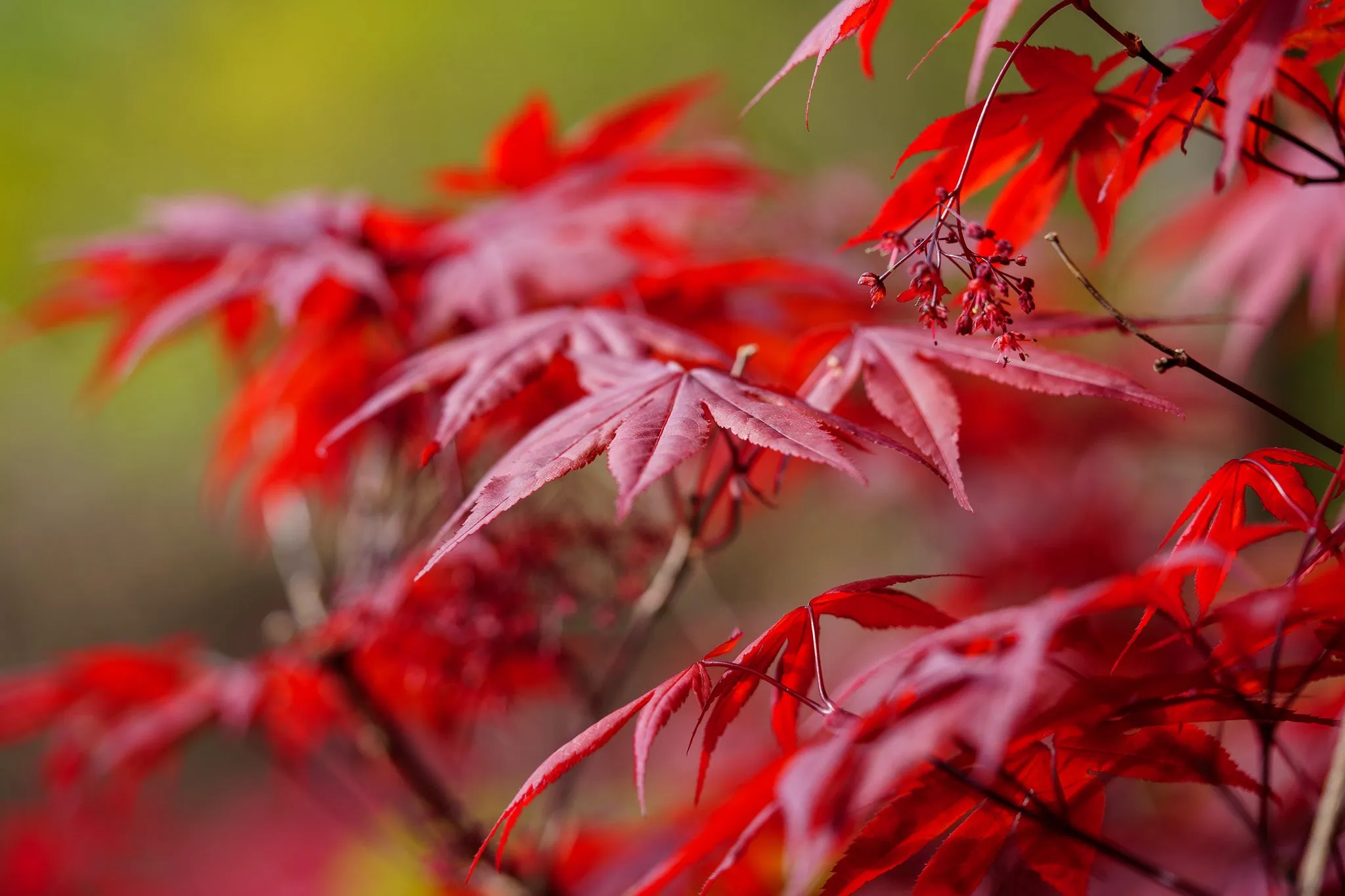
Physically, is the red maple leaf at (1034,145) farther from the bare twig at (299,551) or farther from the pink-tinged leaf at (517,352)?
the bare twig at (299,551)

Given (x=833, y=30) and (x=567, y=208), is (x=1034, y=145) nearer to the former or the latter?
(x=833, y=30)

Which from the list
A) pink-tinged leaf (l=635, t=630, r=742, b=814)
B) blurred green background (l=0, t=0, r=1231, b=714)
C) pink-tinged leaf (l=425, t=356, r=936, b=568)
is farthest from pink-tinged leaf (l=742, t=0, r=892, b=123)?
blurred green background (l=0, t=0, r=1231, b=714)

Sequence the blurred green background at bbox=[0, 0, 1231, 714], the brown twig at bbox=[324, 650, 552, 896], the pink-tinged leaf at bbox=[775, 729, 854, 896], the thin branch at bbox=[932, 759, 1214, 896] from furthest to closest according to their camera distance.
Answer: the blurred green background at bbox=[0, 0, 1231, 714]
the brown twig at bbox=[324, 650, 552, 896]
the thin branch at bbox=[932, 759, 1214, 896]
the pink-tinged leaf at bbox=[775, 729, 854, 896]

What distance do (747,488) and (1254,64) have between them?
42 cm

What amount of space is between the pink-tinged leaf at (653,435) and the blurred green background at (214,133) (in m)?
3.71

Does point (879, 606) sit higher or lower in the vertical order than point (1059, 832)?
higher

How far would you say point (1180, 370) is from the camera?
188 cm

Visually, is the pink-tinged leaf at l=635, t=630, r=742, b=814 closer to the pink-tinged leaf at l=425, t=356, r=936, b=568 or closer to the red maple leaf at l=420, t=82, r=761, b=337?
the pink-tinged leaf at l=425, t=356, r=936, b=568

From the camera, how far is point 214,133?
614 centimetres

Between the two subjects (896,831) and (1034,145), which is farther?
(1034,145)

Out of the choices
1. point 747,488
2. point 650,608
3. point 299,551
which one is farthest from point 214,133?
point 747,488

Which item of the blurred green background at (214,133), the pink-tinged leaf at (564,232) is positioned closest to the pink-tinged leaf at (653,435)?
the pink-tinged leaf at (564,232)

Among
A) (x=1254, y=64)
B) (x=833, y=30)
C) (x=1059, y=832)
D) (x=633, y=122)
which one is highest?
(x=633, y=122)

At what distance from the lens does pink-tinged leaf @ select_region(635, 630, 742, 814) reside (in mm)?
462
